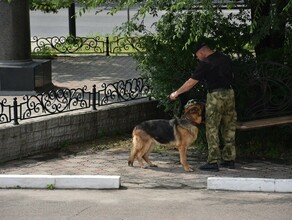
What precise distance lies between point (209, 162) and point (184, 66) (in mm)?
1602

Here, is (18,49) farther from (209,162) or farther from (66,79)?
(209,162)

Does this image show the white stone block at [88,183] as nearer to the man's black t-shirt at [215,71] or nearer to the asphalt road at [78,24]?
the man's black t-shirt at [215,71]

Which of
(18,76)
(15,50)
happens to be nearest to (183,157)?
(18,76)

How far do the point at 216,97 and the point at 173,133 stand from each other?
Result: 0.69m

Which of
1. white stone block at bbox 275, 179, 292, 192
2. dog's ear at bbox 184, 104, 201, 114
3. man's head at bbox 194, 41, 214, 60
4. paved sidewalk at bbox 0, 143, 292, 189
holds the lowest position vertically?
paved sidewalk at bbox 0, 143, 292, 189

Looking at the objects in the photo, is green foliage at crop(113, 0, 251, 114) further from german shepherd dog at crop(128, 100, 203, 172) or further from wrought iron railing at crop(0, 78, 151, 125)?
german shepherd dog at crop(128, 100, 203, 172)

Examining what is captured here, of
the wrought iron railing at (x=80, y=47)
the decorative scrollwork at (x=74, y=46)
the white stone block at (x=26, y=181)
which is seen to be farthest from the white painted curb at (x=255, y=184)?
the decorative scrollwork at (x=74, y=46)

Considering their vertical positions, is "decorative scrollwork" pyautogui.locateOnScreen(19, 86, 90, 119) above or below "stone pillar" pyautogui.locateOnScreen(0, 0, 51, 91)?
below

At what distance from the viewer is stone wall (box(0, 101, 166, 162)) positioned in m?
10.2

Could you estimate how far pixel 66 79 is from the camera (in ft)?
52.7

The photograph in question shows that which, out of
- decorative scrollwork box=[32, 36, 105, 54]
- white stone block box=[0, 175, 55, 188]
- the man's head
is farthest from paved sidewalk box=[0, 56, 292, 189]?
decorative scrollwork box=[32, 36, 105, 54]

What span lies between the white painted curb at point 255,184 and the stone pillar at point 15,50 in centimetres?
584

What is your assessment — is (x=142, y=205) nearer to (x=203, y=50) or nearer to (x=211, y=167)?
(x=211, y=167)

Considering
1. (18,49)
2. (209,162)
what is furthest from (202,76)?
(18,49)
